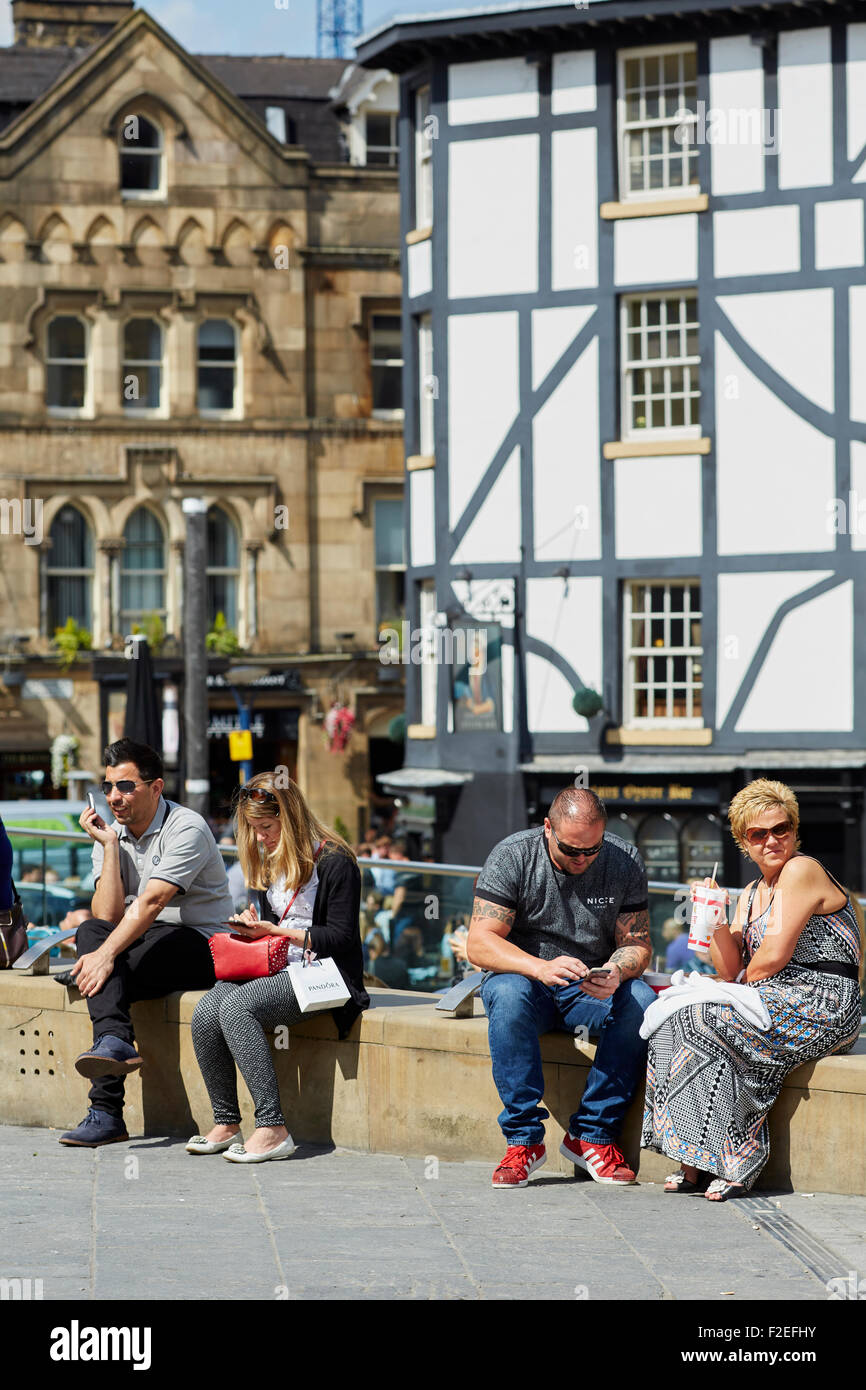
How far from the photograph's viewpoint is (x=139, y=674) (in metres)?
21.7

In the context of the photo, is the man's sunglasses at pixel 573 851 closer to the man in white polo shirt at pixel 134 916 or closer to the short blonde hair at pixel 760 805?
the short blonde hair at pixel 760 805

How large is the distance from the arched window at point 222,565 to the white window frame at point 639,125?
40.5 feet

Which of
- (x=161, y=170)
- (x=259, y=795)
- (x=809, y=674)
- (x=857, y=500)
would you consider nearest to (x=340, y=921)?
(x=259, y=795)

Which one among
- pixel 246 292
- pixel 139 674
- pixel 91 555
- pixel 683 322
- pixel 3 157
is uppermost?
pixel 3 157

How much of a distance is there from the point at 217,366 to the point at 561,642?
40.1 ft

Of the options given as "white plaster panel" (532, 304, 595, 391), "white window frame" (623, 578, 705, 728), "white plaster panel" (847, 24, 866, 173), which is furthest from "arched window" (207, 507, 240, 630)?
"white plaster panel" (847, 24, 866, 173)

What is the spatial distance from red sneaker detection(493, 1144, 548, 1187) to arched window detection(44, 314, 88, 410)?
27.5 meters

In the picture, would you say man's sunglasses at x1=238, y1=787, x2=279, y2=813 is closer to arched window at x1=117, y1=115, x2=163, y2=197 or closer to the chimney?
arched window at x1=117, y1=115, x2=163, y2=197

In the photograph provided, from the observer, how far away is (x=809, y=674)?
73.2 feet

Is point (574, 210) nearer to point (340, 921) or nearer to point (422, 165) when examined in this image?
point (422, 165)

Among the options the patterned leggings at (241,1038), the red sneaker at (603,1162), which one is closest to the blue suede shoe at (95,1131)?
the patterned leggings at (241,1038)
